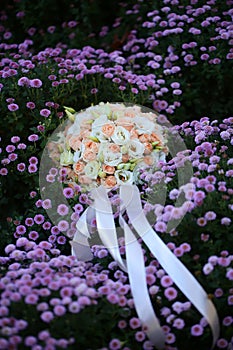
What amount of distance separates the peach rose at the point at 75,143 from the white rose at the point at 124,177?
0.73 feet

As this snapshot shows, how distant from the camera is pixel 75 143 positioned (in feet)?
9.02

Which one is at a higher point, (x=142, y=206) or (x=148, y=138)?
(x=148, y=138)

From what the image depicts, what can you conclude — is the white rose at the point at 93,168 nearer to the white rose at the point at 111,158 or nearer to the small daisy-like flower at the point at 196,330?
the white rose at the point at 111,158

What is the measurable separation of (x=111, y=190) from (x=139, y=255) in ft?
1.65

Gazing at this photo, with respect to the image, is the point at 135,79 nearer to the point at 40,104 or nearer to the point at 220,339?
the point at 40,104

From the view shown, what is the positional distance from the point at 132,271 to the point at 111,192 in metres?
0.60

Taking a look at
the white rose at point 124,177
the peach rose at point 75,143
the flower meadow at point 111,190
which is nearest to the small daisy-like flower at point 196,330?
the flower meadow at point 111,190

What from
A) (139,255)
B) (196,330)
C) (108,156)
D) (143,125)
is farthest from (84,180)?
(196,330)

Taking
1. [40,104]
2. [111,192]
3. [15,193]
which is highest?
[40,104]

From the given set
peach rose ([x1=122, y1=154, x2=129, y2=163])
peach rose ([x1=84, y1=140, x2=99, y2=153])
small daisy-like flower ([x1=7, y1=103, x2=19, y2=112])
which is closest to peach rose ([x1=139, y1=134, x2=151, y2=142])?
peach rose ([x1=122, y1=154, x2=129, y2=163])

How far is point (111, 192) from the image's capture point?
280 centimetres

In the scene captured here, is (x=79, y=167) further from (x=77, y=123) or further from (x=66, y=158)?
(x=77, y=123)

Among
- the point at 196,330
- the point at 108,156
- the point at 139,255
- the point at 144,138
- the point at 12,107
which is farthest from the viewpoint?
the point at 12,107

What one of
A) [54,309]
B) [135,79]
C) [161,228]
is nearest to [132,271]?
[161,228]
